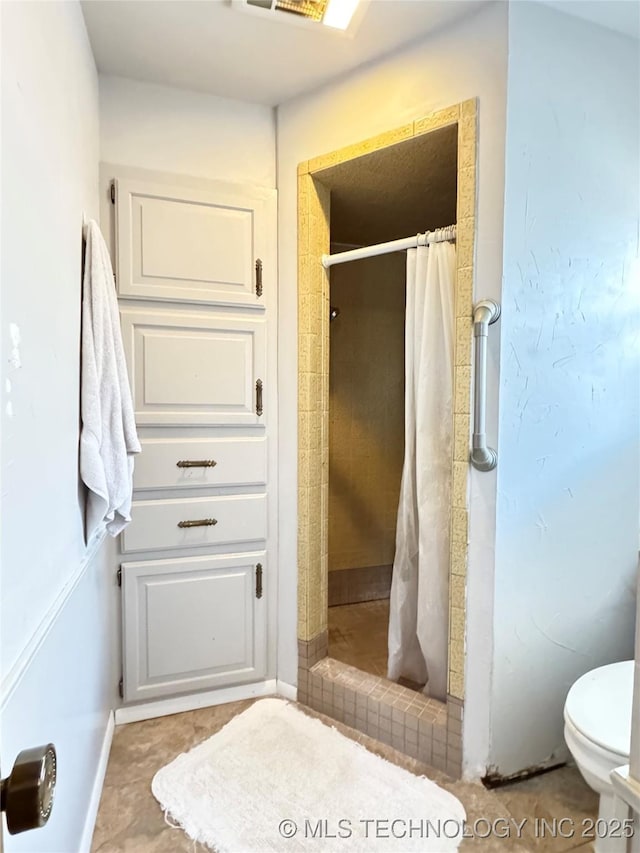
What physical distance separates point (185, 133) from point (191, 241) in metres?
0.42

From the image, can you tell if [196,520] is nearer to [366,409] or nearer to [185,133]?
[366,409]

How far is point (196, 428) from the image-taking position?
6.30 ft

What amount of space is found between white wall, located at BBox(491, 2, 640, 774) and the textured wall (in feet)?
4.71

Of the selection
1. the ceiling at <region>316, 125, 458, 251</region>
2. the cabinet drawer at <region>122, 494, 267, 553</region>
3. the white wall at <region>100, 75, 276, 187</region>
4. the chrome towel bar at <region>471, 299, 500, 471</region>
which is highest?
the white wall at <region>100, 75, 276, 187</region>

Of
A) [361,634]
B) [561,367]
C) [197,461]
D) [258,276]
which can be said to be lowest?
[361,634]

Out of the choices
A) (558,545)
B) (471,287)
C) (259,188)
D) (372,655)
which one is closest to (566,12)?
(471,287)

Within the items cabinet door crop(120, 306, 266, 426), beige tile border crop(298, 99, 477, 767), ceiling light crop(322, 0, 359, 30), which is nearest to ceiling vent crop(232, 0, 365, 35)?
ceiling light crop(322, 0, 359, 30)

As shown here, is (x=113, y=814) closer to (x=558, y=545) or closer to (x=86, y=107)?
(x=558, y=545)

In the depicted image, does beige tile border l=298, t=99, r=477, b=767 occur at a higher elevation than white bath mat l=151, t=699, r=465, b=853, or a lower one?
higher

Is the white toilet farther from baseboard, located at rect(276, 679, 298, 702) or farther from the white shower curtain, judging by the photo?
baseboard, located at rect(276, 679, 298, 702)

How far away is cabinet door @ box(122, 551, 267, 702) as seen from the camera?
6.18 ft

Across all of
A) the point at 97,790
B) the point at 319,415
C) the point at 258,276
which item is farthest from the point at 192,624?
the point at 258,276

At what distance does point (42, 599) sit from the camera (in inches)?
37.6

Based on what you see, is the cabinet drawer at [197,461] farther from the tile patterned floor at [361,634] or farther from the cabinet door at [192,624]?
the tile patterned floor at [361,634]
